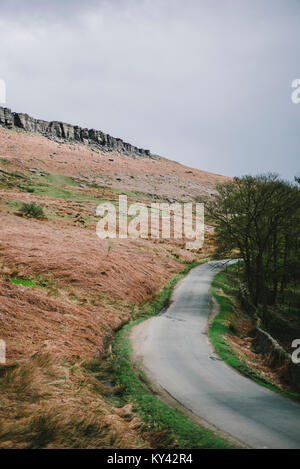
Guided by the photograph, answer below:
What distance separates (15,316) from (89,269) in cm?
782

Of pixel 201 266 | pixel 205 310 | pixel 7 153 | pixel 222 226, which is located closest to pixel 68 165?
pixel 7 153

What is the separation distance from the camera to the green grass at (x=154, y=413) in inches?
243

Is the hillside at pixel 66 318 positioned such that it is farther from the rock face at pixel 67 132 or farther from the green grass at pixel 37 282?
the rock face at pixel 67 132

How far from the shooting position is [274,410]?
25.0ft

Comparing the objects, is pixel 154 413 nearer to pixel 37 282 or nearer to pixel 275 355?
pixel 275 355

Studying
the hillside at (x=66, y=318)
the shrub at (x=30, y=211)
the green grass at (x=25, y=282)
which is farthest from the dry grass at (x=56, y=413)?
the shrub at (x=30, y=211)

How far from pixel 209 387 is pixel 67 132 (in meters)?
116

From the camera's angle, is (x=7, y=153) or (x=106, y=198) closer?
(x=106, y=198)

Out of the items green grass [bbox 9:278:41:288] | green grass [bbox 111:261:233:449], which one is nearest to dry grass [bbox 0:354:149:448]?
green grass [bbox 111:261:233:449]

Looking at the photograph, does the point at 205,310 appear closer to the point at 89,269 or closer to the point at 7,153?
the point at 89,269

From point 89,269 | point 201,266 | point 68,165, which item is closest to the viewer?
point 89,269

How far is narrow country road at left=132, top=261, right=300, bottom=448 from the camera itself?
21.7ft

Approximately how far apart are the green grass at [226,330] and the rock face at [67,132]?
92094 mm
